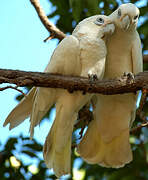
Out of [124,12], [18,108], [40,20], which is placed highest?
[40,20]

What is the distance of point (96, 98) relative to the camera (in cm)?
489

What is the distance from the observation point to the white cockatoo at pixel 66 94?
417cm

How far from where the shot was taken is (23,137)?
17.8 feet

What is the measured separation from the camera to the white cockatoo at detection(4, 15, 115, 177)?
4172 millimetres

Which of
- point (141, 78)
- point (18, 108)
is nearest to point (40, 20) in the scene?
point (18, 108)

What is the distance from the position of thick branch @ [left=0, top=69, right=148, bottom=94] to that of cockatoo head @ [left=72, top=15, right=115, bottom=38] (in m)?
0.64

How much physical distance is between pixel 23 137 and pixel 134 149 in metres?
1.87

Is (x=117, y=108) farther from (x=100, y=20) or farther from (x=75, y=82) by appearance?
(x=100, y=20)

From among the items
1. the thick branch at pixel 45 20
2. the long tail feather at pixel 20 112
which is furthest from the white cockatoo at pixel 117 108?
the thick branch at pixel 45 20

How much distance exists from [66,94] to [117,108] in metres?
0.90

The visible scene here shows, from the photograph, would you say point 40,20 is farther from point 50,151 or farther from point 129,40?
point 50,151

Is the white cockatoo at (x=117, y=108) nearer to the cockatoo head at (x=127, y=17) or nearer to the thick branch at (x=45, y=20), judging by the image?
the cockatoo head at (x=127, y=17)

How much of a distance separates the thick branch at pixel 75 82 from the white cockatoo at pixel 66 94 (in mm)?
186

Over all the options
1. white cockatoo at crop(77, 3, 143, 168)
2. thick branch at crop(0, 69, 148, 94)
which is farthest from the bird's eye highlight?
thick branch at crop(0, 69, 148, 94)
